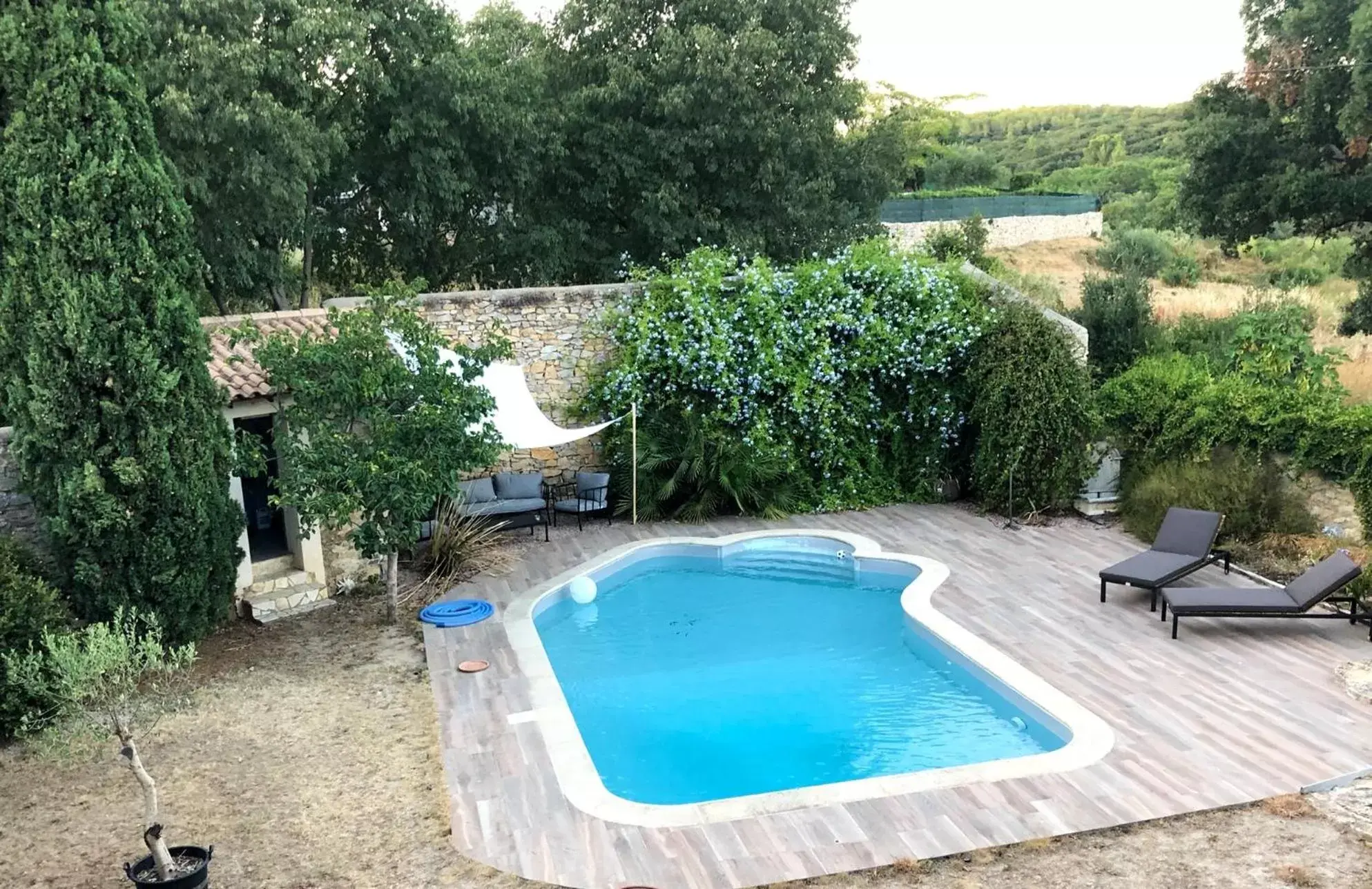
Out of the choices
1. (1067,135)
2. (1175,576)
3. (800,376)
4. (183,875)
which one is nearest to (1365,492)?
(1175,576)

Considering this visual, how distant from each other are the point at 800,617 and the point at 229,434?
265 inches

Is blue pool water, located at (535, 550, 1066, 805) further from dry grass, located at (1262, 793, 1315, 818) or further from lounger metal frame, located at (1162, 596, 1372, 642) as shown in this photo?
lounger metal frame, located at (1162, 596, 1372, 642)

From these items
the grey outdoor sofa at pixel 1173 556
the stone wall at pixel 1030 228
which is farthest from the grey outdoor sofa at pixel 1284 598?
the stone wall at pixel 1030 228

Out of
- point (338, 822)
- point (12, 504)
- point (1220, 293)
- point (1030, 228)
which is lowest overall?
point (338, 822)

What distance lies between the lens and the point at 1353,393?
15109 millimetres

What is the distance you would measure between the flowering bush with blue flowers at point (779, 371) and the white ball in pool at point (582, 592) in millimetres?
3161

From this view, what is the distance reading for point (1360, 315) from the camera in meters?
19.8

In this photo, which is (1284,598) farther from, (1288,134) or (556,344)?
(1288,134)

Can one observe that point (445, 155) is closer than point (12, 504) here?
No

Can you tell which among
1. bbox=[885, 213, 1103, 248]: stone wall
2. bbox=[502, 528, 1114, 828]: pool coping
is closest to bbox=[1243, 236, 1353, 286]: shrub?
bbox=[885, 213, 1103, 248]: stone wall

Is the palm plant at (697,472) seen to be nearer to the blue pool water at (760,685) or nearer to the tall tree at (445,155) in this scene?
the blue pool water at (760,685)

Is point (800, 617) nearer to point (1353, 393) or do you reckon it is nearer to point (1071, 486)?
point (1071, 486)

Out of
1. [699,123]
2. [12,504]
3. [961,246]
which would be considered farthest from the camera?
[961,246]

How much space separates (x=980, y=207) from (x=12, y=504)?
36.6m
